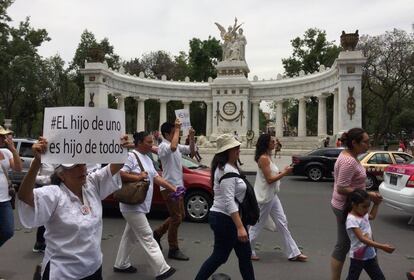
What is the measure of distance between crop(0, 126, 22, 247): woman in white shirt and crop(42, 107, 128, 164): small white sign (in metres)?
2.32

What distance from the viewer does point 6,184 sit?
5305 millimetres

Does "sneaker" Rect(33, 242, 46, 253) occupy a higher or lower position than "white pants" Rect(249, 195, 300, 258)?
lower

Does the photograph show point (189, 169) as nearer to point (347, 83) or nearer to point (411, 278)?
point (411, 278)

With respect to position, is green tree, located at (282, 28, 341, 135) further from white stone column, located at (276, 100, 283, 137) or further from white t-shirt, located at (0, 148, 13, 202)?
white t-shirt, located at (0, 148, 13, 202)

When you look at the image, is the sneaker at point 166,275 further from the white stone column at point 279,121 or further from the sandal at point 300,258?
A: the white stone column at point 279,121

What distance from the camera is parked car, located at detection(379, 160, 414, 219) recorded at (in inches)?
341

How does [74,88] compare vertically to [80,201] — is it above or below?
above

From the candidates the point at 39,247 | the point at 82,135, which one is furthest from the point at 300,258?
the point at 82,135

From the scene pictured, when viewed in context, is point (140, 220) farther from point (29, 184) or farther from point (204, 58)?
point (204, 58)

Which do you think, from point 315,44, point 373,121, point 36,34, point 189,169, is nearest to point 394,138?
point 373,121

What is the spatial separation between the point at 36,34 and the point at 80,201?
44639 mm

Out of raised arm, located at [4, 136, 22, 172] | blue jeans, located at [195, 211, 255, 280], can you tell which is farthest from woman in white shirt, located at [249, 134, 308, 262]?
raised arm, located at [4, 136, 22, 172]

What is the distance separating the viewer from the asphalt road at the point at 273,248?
5.80 metres

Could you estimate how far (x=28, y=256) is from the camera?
6570 mm
